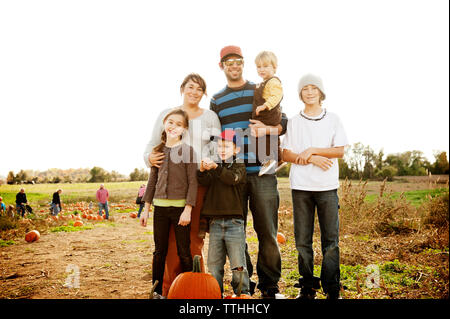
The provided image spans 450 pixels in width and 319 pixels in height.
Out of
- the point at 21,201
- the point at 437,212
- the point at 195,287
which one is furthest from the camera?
the point at 21,201

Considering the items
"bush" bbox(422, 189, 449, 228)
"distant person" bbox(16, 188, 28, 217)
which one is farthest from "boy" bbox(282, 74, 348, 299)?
"distant person" bbox(16, 188, 28, 217)

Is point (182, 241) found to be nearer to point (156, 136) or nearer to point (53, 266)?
point (156, 136)

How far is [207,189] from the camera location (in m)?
2.90

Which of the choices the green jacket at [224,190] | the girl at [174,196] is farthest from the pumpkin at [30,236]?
the green jacket at [224,190]

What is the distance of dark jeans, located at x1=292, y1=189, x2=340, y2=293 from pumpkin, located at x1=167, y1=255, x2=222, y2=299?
2.93 ft

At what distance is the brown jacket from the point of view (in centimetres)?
275

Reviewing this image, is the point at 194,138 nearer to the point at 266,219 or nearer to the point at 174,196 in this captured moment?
the point at 174,196

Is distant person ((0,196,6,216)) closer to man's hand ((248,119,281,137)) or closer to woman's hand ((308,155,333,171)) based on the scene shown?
man's hand ((248,119,281,137))

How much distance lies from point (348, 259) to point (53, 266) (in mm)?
3800

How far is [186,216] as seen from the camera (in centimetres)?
269

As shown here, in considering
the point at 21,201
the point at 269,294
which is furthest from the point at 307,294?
the point at 21,201

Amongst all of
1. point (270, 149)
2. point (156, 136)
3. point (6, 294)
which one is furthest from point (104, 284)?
point (270, 149)

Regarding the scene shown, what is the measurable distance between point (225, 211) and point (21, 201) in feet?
17.8

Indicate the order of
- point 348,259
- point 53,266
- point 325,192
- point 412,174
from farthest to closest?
point 412,174, point 53,266, point 348,259, point 325,192
